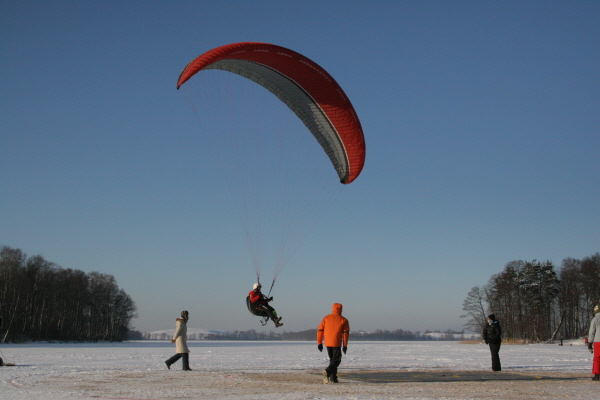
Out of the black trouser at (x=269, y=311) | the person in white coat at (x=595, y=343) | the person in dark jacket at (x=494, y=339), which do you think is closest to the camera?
the person in white coat at (x=595, y=343)

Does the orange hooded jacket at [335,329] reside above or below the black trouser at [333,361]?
above

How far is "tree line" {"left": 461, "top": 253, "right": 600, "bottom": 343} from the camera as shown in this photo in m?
52.4

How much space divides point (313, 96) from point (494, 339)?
7.69 metres

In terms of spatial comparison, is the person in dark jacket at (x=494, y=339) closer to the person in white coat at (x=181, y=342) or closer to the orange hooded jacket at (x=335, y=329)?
the orange hooded jacket at (x=335, y=329)

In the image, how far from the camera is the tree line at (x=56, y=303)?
46.8m

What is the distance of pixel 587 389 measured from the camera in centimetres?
813

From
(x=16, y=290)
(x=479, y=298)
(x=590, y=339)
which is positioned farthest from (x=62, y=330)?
(x=590, y=339)

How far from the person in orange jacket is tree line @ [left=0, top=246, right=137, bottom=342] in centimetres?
4022

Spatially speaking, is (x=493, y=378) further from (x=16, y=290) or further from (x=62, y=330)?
(x=62, y=330)

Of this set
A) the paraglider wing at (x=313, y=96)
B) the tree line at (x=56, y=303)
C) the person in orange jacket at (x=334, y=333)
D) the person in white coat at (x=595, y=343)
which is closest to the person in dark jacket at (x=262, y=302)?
the person in orange jacket at (x=334, y=333)

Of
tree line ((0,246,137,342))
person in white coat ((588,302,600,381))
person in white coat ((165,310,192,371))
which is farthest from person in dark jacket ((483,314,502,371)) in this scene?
tree line ((0,246,137,342))

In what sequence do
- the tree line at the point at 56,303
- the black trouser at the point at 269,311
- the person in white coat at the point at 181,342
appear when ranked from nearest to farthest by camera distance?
the person in white coat at the point at 181,342
the black trouser at the point at 269,311
the tree line at the point at 56,303

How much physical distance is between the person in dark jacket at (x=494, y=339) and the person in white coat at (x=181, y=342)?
726cm

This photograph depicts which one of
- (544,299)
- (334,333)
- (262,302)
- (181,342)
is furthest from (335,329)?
(544,299)
